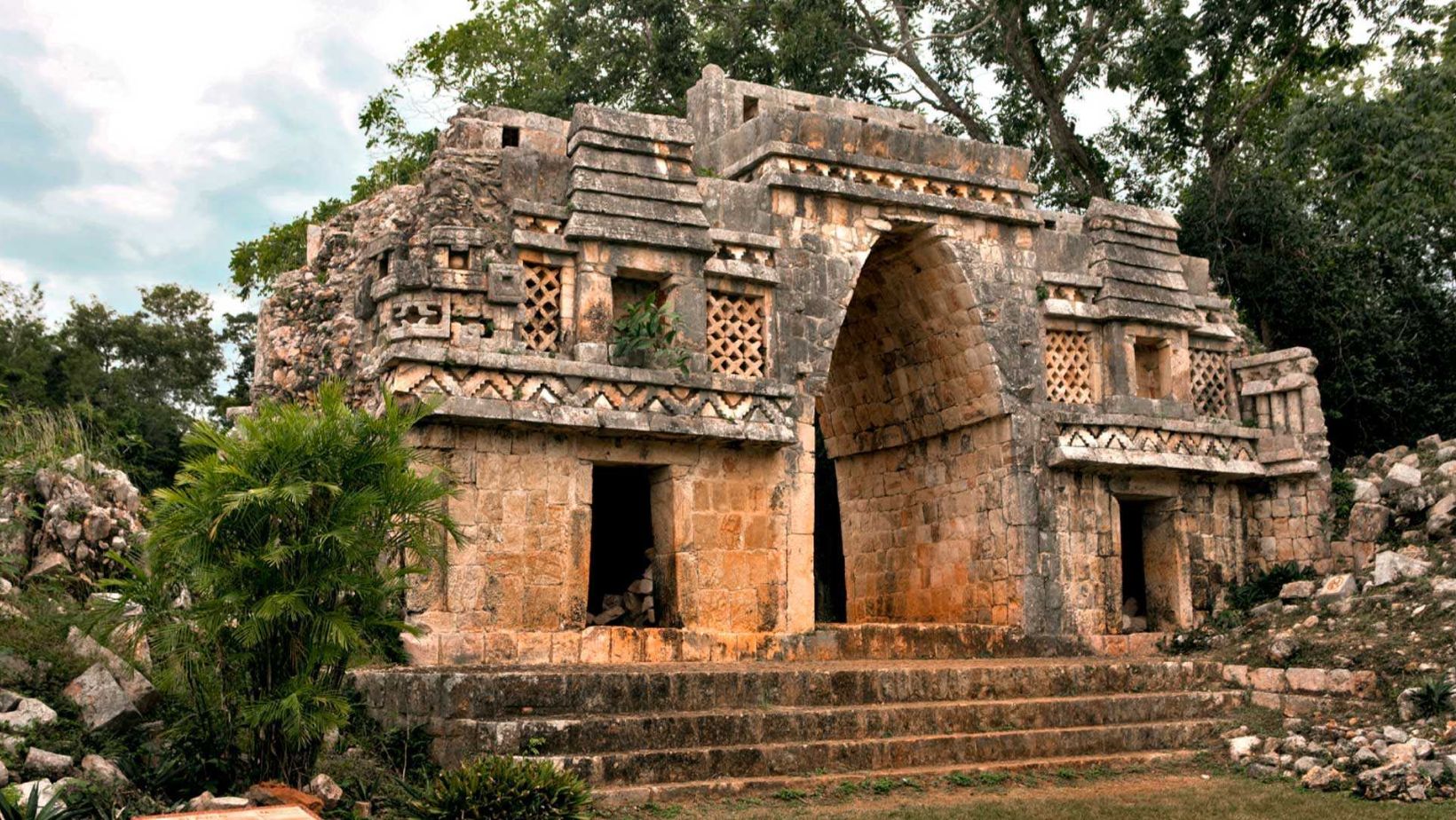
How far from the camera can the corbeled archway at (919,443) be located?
14.1 meters

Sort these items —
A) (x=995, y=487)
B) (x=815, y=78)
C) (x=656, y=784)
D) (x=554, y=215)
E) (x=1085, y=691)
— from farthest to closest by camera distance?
(x=815, y=78)
(x=995, y=487)
(x=554, y=215)
(x=1085, y=691)
(x=656, y=784)

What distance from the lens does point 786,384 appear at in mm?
12719

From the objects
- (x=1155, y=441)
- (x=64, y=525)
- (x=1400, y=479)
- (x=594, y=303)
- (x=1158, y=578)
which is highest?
(x=594, y=303)

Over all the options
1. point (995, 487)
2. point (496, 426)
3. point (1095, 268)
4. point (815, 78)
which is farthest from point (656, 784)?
point (815, 78)

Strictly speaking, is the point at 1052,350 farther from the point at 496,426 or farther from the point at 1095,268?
the point at 496,426

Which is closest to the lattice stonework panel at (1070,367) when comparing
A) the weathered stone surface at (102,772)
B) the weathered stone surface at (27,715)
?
the weathered stone surface at (102,772)

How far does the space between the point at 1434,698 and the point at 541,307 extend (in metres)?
7.74

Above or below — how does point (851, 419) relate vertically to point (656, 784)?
above

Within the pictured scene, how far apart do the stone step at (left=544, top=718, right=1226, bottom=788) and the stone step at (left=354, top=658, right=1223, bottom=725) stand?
0.59 m

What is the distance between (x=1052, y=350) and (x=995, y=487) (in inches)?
66.4

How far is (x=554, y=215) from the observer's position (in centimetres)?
1206

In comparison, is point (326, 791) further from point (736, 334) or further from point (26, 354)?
point (26, 354)

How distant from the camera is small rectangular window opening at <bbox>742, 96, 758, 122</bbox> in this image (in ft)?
49.8

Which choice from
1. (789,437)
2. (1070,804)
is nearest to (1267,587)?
(789,437)
